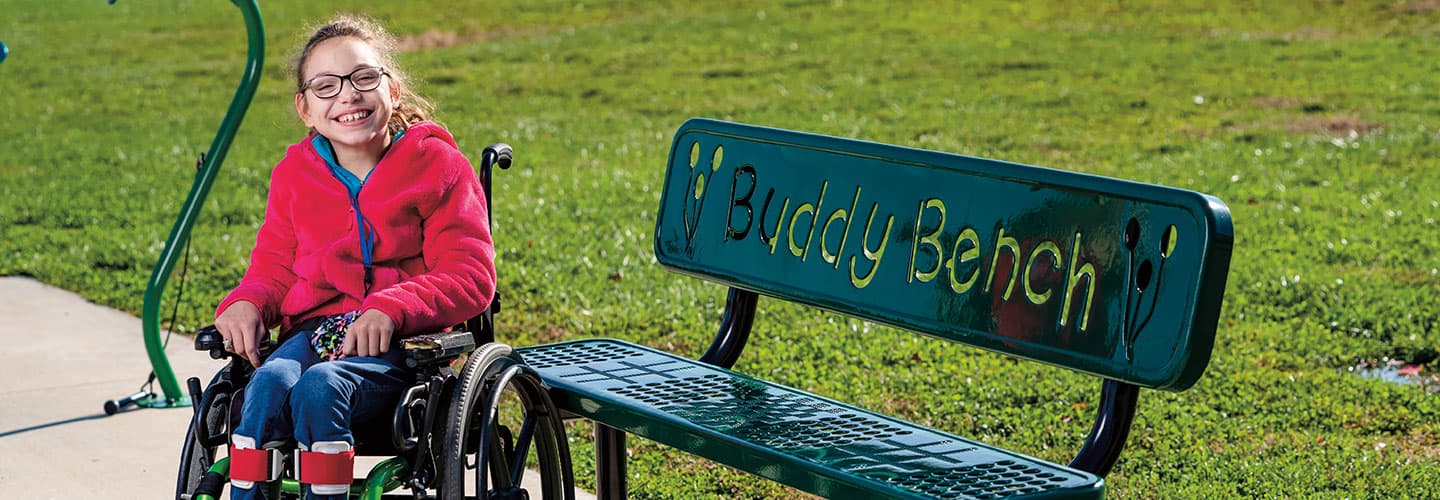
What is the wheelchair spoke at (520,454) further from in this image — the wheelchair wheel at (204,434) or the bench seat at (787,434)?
the wheelchair wheel at (204,434)

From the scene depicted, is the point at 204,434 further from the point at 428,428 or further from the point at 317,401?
the point at 428,428

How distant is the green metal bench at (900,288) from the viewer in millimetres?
2967

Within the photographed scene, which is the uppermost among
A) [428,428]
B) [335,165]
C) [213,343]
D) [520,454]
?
[335,165]

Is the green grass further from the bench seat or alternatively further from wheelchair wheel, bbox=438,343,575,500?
wheelchair wheel, bbox=438,343,575,500

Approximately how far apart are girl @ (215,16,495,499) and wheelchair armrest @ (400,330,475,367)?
2.7 inches

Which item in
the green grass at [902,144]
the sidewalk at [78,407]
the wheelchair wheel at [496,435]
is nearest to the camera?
the wheelchair wheel at [496,435]

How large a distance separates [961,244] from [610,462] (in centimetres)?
98

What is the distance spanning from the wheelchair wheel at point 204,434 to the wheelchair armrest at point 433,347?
0.37 m

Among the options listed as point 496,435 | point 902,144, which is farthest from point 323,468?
point 902,144

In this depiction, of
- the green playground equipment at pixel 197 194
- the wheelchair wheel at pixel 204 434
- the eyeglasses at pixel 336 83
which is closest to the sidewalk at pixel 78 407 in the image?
the green playground equipment at pixel 197 194

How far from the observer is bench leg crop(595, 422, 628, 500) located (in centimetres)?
379

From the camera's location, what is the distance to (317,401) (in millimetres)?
2998

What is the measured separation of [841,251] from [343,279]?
106cm

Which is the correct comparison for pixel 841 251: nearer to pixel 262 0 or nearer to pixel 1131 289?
pixel 1131 289
